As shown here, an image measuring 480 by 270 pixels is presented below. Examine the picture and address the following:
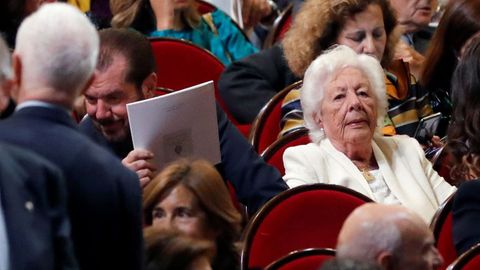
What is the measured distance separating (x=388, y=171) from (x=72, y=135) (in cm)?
187

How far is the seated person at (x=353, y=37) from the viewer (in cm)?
470

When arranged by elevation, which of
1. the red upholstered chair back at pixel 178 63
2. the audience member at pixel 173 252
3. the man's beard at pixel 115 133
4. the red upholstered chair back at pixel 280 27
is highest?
the audience member at pixel 173 252

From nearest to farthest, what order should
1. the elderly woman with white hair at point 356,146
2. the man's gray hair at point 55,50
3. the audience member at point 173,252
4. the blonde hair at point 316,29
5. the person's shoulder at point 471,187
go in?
the man's gray hair at point 55,50 < the audience member at point 173,252 < the person's shoulder at point 471,187 < the elderly woman with white hair at point 356,146 < the blonde hair at point 316,29

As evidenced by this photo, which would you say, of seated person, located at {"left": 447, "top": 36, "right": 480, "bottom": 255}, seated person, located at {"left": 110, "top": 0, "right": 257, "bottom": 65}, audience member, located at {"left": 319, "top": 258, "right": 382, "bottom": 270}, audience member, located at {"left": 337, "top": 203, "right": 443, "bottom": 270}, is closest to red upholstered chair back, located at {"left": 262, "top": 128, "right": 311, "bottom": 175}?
seated person, located at {"left": 447, "top": 36, "right": 480, "bottom": 255}

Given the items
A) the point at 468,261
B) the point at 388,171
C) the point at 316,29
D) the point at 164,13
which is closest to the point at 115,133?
the point at 388,171

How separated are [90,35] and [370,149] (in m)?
1.90

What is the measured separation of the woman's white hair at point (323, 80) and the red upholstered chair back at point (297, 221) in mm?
589

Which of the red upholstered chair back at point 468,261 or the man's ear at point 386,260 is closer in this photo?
the man's ear at point 386,260

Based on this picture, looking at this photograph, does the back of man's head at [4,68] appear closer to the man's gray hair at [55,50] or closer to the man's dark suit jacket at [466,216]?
the man's gray hair at [55,50]

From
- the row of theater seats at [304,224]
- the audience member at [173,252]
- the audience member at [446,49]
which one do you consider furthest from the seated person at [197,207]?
the audience member at [446,49]

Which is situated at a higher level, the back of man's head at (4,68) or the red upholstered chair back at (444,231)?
the back of man's head at (4,68)

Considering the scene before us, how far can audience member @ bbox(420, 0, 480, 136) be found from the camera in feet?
15.9

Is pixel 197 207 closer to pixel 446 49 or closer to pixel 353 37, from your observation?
pixel 353 37

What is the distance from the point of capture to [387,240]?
2781 millimetres
